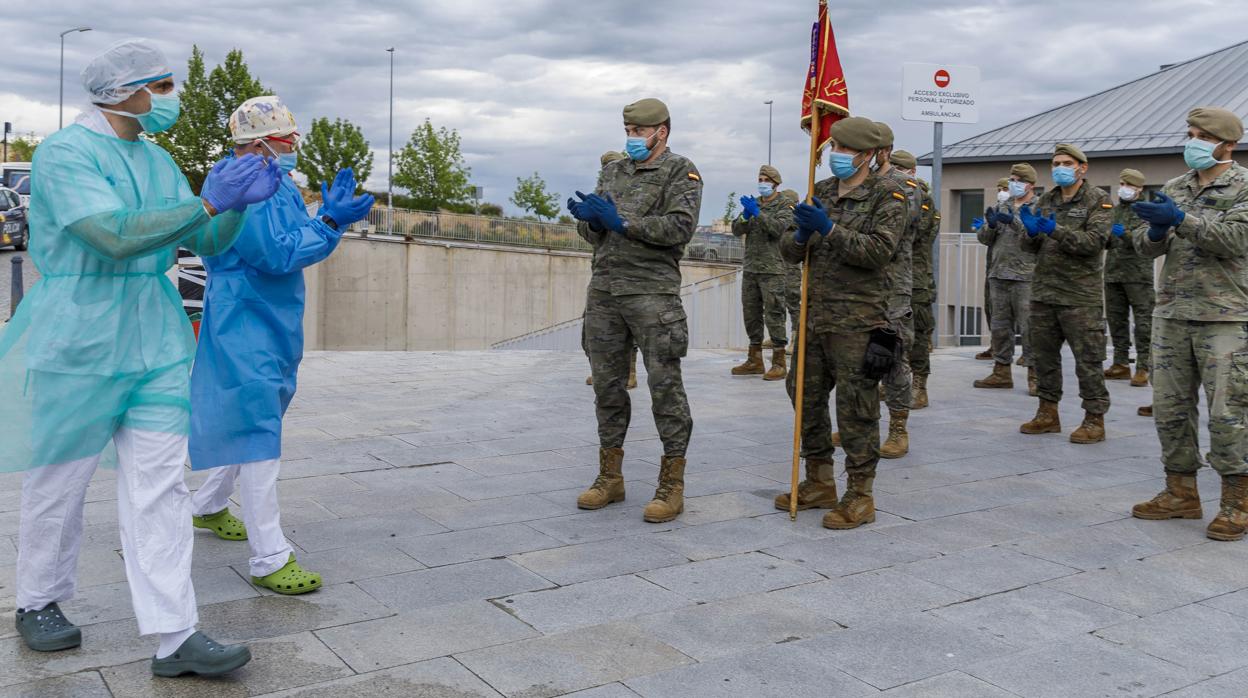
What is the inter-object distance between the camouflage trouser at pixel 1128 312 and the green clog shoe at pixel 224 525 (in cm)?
831

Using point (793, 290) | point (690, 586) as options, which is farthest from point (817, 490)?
point (793, 290)

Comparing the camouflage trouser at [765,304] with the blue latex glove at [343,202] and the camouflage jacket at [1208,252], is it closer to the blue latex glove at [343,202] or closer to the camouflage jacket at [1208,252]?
the camouflage jacket at [1208,252]

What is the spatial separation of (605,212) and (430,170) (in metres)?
56.0

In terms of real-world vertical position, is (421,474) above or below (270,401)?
below

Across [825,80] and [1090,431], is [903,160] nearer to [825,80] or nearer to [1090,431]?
[1090,431]

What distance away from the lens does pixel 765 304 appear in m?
11.2

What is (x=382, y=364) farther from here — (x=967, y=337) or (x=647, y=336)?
(x=967, y=337)

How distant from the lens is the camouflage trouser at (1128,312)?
1041 cm

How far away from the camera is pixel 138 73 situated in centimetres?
363

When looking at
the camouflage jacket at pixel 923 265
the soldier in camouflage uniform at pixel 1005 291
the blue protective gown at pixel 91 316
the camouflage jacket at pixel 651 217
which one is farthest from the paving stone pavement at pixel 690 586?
the soldier in camouflage uniform at pixel 1005 291

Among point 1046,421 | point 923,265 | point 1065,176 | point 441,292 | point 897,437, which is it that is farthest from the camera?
point 441,292

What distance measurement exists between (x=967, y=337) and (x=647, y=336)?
11.8 metres


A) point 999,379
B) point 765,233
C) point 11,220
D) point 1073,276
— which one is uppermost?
point 11,220

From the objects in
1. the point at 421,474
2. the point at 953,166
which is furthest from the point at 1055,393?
the point at 953,166
